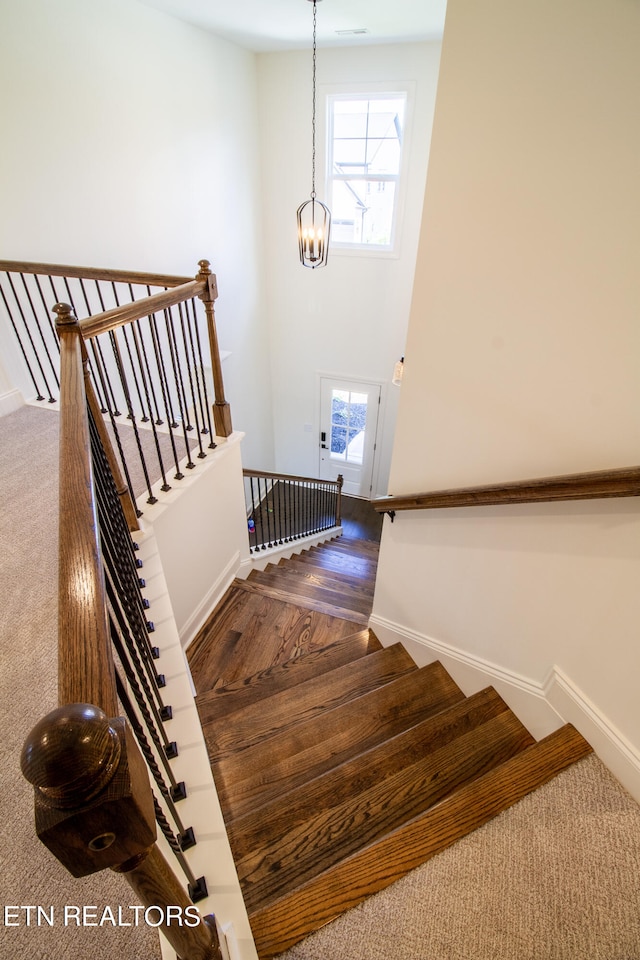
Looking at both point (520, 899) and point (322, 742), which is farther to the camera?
point (322, 742)

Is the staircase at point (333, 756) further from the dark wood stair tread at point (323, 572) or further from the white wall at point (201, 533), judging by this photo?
the dark wood stair tread at point (323, 572)

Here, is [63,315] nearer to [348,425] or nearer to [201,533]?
[201,533]

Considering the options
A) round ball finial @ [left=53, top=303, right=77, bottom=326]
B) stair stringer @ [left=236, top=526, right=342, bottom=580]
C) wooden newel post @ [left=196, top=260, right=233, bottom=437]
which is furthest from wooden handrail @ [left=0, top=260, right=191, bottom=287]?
stair stringer @ [left=236, top=526, right=342, bottom=580]

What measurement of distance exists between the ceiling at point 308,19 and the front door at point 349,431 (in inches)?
138

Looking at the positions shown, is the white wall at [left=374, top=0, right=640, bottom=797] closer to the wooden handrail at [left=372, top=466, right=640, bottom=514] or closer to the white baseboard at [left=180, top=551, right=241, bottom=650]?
the wooden handrail at [left=372, top=466, right=640, bottom=514]

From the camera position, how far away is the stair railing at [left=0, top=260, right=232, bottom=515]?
206 cm

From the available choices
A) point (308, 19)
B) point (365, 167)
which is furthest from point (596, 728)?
point (365, 167)

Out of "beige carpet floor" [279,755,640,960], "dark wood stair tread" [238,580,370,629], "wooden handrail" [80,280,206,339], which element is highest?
"wooden handrail" [80,280,206,339]

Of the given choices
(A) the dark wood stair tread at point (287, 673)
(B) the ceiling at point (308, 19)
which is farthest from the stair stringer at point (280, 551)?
(B) the ceiling at point (308, 19)

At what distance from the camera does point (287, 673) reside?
2314 millimetres

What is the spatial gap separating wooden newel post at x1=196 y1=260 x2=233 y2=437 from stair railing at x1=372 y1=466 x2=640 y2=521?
1.28 metres

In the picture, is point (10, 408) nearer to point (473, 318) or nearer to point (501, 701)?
point (473, 318)

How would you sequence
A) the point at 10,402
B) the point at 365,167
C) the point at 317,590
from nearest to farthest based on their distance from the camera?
the point at 10,402 → the point at 317,590 → the point at 365,167

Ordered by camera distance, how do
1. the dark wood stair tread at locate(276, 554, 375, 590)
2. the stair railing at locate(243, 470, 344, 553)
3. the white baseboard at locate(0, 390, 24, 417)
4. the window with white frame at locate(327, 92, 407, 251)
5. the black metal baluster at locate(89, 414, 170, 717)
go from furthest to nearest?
the stair railing at locate(243, 470, 344, 553)
the window with white frame at locate(327, 92, 407, 251)
the dark wood stair tread at locate(276, 554, 375, 590)
the white baseboard at locate(0, 390, 24, 417)
the black metal baluster at locate(89, 414, 170, 717)
